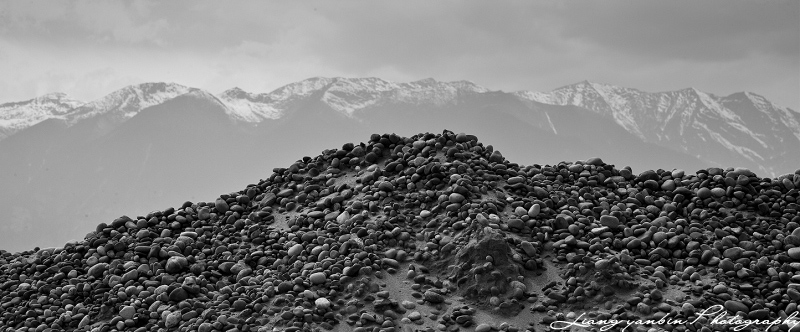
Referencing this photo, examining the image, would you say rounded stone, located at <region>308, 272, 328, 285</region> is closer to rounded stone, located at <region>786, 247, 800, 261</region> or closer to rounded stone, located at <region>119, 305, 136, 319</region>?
rounded stone, located at <region>119, 305, 136, 319</region>

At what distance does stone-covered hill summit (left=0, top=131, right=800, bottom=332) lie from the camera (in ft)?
27.8

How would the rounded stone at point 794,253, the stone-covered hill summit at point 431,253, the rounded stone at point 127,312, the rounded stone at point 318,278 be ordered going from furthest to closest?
the rounded stone at point 127,312
the rounded stone at point 794,253
the rounded stone at point 318,278
the stone-covered hill summit at point 431,253

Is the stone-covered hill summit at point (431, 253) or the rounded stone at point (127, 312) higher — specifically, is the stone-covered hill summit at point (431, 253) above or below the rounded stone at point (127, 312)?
above

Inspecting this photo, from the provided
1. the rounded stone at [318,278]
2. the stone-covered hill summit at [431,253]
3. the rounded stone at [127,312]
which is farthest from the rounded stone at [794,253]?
the rounded stone at [127,312]

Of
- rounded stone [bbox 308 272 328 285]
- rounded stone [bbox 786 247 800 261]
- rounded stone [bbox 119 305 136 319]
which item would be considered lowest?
rounded stone [bbox 119 305 136 319]

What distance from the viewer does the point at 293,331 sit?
8.03m

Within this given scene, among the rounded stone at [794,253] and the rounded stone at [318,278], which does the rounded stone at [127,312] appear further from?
the rounded stone at [794,253]

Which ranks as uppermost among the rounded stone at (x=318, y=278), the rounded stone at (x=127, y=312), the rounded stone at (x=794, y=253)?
the rounded stone at (x=794, y=253)

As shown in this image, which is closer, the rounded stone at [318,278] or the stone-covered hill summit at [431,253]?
the stone-covered hill summit at [431,253]

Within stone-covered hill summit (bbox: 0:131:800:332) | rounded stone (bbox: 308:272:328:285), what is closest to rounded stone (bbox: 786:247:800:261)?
stone-covered hill summit (bbox: 0:131:800:332)

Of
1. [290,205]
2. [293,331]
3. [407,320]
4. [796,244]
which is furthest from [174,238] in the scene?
[796,244]

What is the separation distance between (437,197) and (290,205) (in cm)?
263

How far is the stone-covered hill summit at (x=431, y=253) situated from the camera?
8.48m

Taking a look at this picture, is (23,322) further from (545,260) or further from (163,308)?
(545,260)
